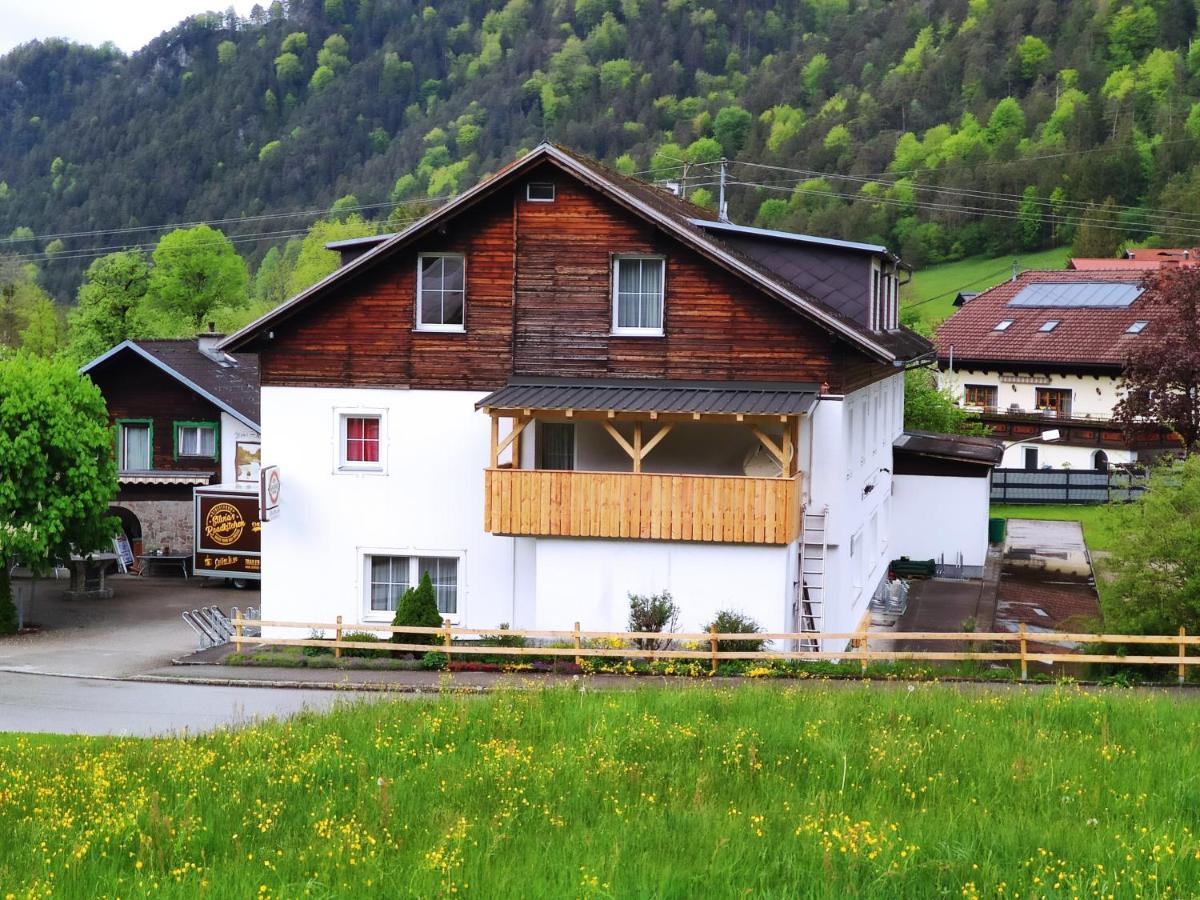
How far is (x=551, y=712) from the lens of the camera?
18766 mm

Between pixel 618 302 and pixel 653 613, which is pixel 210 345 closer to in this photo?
pixel 618 302

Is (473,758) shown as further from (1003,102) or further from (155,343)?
(1003,102)

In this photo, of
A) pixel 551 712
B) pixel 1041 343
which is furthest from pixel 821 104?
pixel 551 712

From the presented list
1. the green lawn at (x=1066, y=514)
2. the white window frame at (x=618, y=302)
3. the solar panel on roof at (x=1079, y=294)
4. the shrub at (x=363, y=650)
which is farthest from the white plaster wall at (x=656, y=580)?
the solar panel on roof at (x=1079, y=294)

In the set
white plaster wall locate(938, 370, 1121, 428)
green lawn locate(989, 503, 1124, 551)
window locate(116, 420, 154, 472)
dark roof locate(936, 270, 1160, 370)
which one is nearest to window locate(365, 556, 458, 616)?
window locate(116, 420, 154, 472)

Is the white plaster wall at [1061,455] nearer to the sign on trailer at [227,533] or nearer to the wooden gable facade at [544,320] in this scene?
the sign on trailer at [227,533]

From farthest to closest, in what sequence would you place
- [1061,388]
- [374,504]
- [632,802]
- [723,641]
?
[1061,388] < [374,504] < [723,641] < [632,802]

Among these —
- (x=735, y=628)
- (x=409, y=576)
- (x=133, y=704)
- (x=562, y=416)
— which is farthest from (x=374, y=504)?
(x=735, y=628)

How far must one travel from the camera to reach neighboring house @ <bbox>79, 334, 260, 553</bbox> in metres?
42.0

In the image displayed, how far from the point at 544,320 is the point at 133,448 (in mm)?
17299

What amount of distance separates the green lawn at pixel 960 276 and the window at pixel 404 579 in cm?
9302

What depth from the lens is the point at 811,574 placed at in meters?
29.2

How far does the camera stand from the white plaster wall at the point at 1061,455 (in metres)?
64.9

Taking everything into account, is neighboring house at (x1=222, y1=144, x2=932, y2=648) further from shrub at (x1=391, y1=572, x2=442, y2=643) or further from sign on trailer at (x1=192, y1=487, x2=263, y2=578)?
sign on trailer at (x1=192, y1=487, x2=263, y2=578)
